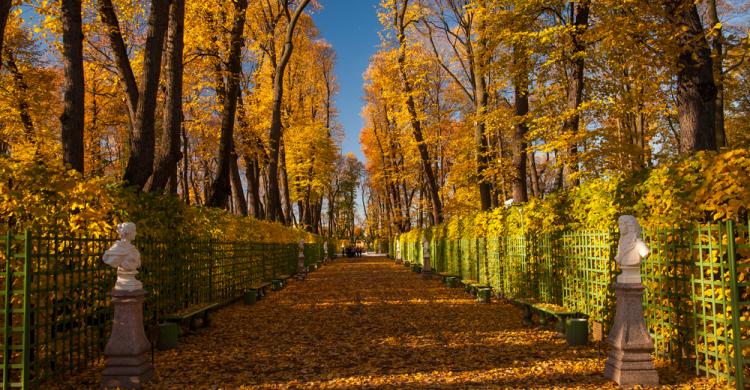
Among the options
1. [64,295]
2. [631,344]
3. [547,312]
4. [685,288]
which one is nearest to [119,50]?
[64,295]

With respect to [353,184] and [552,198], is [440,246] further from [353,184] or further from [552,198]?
[353,184]

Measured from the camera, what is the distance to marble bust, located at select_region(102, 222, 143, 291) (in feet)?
17.4

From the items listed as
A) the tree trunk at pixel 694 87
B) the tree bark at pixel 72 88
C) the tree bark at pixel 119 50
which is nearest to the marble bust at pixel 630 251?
the tree trunk at pixel 694 87

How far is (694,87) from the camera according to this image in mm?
8109

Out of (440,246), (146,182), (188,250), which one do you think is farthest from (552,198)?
(440,246)

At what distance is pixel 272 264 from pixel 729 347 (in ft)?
49.1

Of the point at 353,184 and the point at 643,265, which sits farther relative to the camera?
the point at 353,184

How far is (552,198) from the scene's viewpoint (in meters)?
9.89

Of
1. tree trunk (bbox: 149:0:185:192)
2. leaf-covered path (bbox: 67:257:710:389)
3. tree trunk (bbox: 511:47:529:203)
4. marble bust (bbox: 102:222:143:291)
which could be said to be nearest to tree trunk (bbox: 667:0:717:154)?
leaf-covered path (bbox: 67:257:710:389)

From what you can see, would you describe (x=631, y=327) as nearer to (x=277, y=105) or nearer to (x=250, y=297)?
(x=250, y=297)

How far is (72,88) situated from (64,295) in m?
4.59

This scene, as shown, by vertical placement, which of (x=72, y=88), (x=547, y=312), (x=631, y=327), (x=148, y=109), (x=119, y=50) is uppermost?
(x=119, y=50)

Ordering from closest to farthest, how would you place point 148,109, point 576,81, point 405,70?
point 148,109 → point 576,81 → point 405,70

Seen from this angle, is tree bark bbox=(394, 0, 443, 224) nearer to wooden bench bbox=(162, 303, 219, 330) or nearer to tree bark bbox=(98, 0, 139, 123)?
tree bark bbox=(98, 0, 139, 123)
